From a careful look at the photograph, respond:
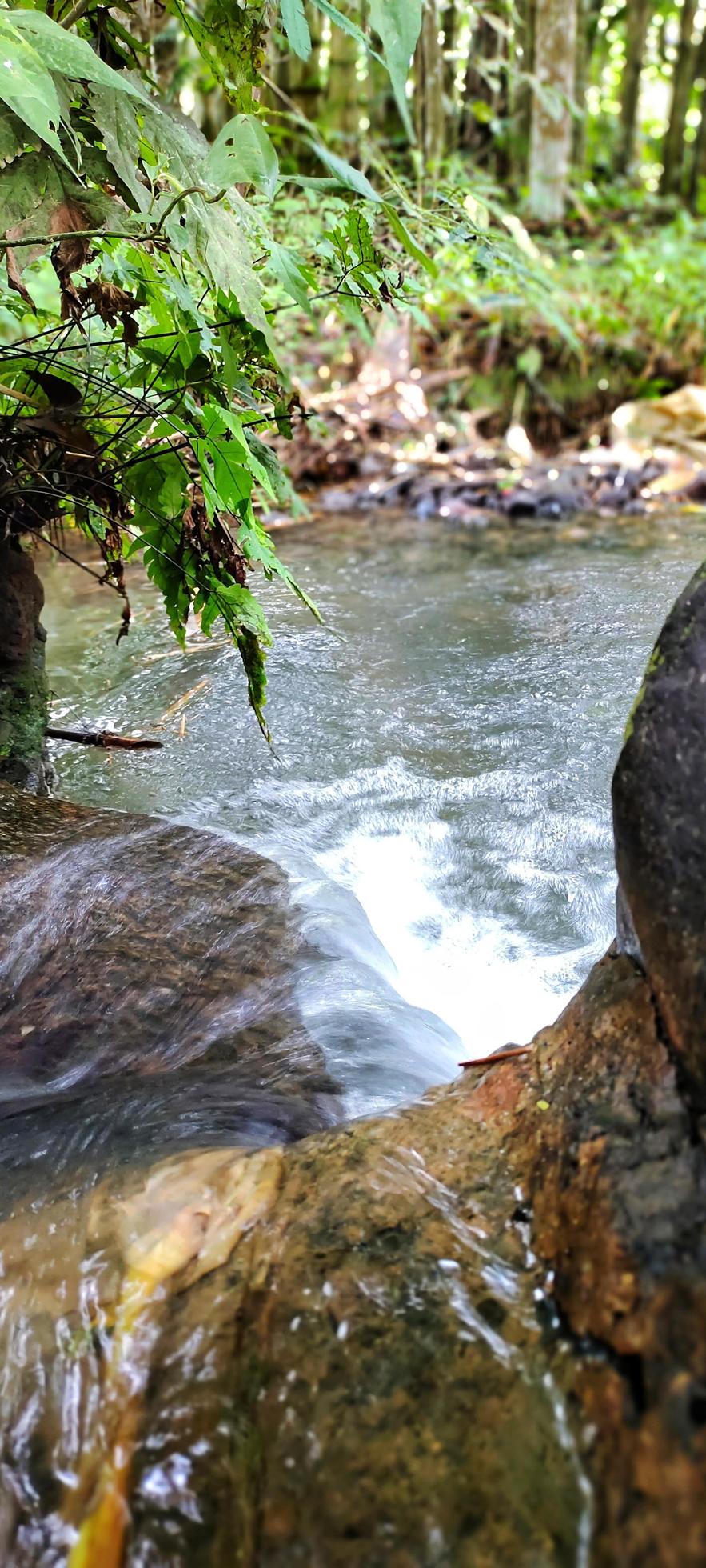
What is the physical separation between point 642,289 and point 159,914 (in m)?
8.76

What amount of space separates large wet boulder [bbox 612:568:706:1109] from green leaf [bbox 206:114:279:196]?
79 centimetres

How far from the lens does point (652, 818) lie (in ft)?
4.26

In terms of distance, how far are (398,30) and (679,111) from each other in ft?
54.7

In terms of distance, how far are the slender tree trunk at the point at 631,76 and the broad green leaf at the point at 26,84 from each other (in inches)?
643

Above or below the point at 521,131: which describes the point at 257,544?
below

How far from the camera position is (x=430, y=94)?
7.50m

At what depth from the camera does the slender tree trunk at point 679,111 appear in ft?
46.3

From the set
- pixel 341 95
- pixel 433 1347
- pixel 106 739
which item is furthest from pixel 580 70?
pixel 433 1347

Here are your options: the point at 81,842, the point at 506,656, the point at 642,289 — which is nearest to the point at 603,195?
the point at 642,289

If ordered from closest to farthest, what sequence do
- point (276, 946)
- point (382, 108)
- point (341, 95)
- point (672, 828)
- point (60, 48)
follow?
point (60, 48)
point (672, 828)
point (276, 946)
point (341, 95)
point (382, 108)

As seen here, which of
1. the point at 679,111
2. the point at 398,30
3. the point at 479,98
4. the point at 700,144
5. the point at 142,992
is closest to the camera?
the point at 398,30

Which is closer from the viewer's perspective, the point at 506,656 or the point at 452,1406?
the point at 452,1406

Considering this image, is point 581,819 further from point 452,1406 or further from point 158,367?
point 452,1406

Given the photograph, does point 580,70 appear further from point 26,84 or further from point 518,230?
point 26,84
